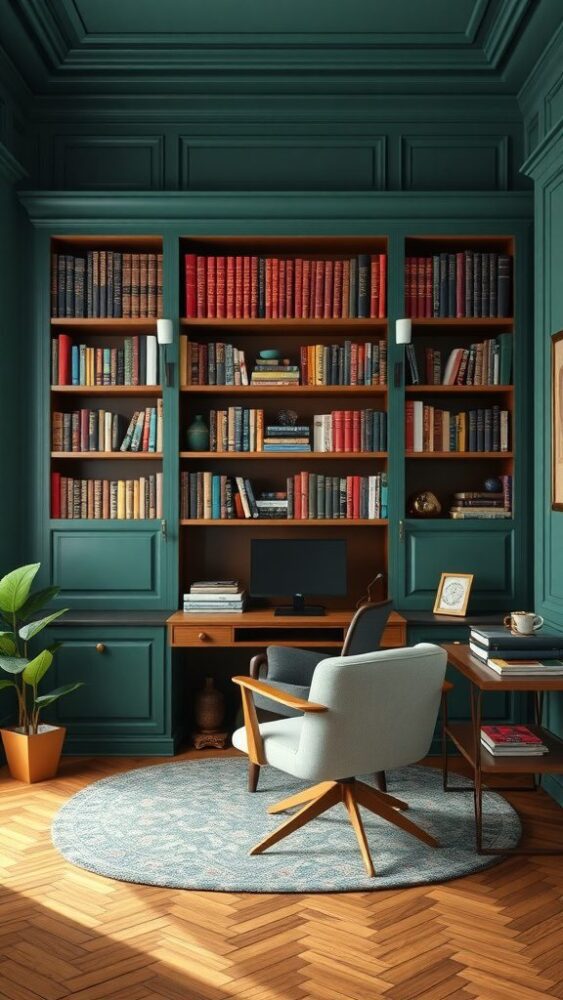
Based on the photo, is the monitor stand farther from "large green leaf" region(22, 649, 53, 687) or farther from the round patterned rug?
"large green leaf" region(22, 649, 53, 687)

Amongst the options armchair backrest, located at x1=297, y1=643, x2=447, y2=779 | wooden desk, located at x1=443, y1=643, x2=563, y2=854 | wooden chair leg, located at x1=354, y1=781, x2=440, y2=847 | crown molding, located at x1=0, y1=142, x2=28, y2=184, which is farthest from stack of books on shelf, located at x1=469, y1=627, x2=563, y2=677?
crown molding, located at x1=0, y1=142, x2=28, y2=184

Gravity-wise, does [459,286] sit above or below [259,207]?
below

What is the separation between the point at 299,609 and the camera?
4.95 meters

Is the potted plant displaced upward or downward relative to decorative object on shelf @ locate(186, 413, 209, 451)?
downward

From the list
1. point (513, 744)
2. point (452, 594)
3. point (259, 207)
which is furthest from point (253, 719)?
point (259, 207)

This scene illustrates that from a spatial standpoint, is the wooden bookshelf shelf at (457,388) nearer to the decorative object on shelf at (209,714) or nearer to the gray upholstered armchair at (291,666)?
the gray upholstered armchair at (291,666)

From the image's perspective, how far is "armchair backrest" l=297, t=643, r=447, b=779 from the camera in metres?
3.22

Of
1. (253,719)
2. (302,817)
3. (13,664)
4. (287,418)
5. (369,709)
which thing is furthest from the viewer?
(287,418)

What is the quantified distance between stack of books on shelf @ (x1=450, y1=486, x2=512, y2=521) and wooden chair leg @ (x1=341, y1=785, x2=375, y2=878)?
77.0 inches

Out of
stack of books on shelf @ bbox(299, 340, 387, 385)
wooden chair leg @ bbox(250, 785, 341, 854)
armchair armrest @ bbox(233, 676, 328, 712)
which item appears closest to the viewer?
armchair armrest @ bbox(233, 676, 328, 712)

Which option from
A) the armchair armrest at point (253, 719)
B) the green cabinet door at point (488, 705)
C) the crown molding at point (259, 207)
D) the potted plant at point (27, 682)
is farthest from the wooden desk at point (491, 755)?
the crown molding at point (259, 207)

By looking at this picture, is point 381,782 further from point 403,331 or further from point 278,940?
point 403,331

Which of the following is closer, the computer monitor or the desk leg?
the desk leg

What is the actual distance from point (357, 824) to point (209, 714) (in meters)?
1.73
